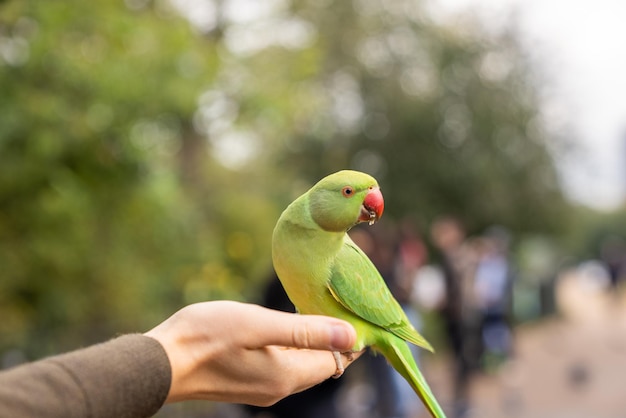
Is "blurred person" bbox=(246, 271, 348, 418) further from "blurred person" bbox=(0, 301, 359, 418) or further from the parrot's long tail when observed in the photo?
"blurred person" bbox=(0, 301, 359, 418)

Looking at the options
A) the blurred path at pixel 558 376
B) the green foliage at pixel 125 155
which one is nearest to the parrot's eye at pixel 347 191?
the green foliage at pixel 125 155

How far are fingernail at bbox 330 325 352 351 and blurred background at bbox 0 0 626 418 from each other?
341cm

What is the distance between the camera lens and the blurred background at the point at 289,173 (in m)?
7.29

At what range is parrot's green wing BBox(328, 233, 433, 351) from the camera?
6.75 ft

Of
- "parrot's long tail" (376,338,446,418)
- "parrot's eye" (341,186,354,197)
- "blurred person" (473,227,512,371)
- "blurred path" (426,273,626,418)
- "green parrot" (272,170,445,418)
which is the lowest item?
"blurred path" (426,273,626,418)

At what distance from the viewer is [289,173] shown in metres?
21.3

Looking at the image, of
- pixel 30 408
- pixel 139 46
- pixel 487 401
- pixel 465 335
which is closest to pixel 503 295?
pixel 465 335

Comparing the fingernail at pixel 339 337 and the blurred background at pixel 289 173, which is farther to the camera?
the blurred background at pixel 289 173

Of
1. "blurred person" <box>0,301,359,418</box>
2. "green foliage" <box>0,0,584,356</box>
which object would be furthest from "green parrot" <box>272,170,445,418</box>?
"green foliage" <box>0,0,584,356</box>

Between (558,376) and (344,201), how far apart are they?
1355cm

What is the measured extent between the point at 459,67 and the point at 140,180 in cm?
1513

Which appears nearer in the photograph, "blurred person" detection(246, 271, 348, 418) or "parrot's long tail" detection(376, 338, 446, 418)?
"parrot's long tail" detection(376, 338, 446, 418)

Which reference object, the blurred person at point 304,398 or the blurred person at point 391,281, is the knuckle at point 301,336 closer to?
the blurred person at point 304,398


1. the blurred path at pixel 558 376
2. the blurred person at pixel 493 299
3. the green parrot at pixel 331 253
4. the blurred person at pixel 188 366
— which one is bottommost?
the blurred path at pixel 558 376
